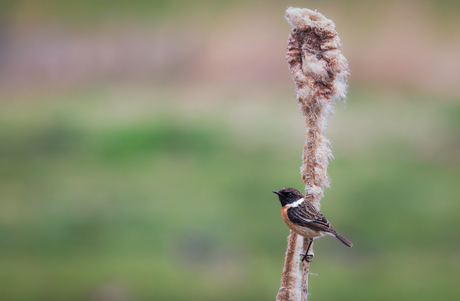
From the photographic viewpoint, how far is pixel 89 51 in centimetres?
256

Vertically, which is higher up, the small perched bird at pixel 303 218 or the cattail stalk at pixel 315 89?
the cattail stalk at pixel 315 89

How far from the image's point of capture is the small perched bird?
3.20 ft

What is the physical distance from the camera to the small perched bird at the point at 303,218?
3.20 feet

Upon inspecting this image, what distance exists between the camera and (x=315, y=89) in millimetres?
909

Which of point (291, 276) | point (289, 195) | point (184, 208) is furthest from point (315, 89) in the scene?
point (184, 208)

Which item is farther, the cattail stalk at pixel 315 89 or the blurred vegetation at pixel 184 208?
the blurred vegetation at pixel 184 208

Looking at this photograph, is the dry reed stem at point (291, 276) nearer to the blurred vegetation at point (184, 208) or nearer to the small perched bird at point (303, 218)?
the small perched bird at point (303, 218)

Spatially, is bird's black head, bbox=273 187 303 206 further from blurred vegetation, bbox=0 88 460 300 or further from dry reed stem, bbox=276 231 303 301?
blurred vegetation, bbox=0 88 460 300

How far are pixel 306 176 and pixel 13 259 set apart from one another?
1936 mm

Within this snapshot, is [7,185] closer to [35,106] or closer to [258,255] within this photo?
[35,106]

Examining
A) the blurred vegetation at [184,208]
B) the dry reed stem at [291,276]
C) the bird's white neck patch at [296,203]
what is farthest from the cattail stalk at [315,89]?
the blurred vegetation at [184,208]

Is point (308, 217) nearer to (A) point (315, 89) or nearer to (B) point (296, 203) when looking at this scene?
(B) point (296, 203)

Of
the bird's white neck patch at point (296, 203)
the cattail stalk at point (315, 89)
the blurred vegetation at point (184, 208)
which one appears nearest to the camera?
the cattail stalk at point (315, 89)

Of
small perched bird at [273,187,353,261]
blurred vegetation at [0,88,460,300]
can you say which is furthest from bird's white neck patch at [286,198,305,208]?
blurred vegetation at [0,88,460,300]
